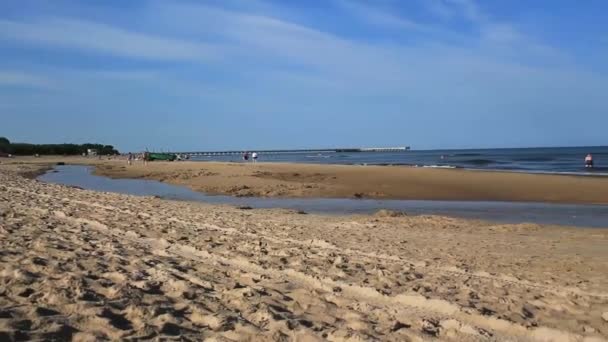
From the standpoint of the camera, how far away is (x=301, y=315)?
189 inches

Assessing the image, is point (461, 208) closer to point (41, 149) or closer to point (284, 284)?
point (284, 284)

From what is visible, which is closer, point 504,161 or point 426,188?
point 426,188

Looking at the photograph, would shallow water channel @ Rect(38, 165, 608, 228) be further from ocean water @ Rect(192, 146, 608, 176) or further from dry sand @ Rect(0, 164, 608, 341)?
ocean water @ Rect(192, 146, 608, 176)

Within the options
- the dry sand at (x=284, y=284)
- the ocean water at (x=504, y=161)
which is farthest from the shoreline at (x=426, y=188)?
the dry sand at (x=284, y=284)

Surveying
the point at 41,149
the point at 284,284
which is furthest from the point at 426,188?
the point at 41,149

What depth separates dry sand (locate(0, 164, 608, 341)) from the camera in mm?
4301

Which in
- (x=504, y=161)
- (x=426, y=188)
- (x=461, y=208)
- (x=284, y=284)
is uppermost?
(x=284, y=284)

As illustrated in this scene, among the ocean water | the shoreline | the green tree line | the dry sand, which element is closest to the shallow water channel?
the shoreline

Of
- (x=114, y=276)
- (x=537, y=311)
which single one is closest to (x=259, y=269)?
(x=114, y=276)

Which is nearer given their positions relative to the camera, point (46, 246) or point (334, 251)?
point (46, 246)

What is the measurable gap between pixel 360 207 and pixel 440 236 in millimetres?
6976

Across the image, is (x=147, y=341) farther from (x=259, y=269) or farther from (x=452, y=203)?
(x=452, y=203)

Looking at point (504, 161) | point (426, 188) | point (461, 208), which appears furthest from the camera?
point (504, 161)

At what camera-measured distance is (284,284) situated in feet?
19.3
